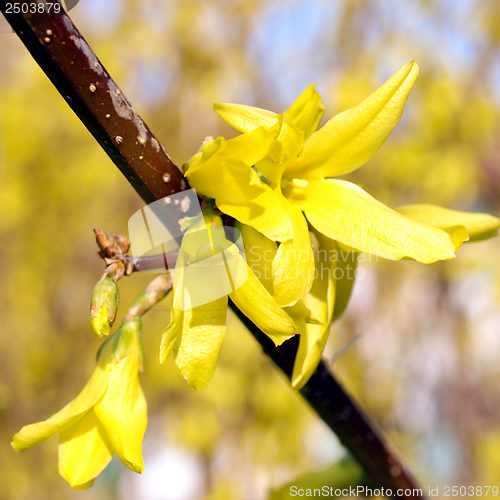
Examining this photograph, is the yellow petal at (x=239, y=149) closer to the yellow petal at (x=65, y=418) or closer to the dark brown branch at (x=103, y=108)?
the dark brown branch at (x=103, y=108)

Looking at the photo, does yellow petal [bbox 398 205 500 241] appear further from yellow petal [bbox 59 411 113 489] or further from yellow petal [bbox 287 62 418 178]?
yellow petal [bbox 59 411 113 489]

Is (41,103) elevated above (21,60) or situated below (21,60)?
below

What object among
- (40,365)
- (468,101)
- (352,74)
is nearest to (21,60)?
(40,365)

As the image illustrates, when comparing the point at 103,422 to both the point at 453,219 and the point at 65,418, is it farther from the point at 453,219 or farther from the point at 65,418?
the point at 453,219

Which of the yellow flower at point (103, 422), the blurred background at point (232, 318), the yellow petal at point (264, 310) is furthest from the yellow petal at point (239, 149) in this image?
the blurred background at point (232, 318)

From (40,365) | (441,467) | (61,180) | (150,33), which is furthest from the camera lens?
(441,467)

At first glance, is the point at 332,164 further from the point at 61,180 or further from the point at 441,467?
the point at 441,467
